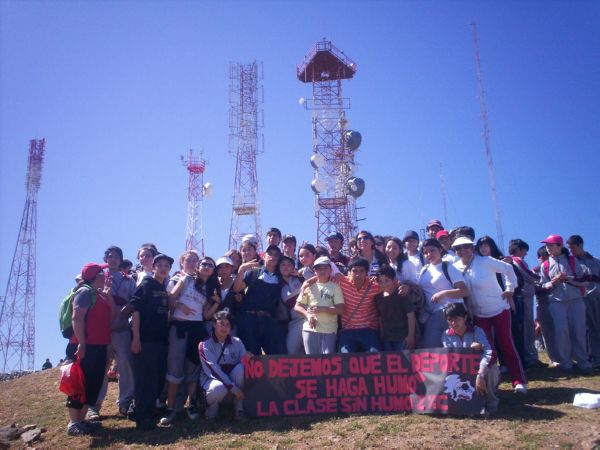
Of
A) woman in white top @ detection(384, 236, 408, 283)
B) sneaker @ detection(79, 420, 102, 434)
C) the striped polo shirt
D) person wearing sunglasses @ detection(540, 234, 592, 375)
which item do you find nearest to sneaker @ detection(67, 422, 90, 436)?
sneaker @ detection(79, 420, 102, 434)

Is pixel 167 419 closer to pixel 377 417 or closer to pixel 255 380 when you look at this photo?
pixel 255 380

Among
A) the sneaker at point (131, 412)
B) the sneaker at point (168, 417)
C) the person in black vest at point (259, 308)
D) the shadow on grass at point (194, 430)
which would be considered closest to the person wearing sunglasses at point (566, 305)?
the shadow on grass at point (194, 430)

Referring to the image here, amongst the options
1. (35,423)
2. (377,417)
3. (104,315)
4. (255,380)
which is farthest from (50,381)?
(377,417)

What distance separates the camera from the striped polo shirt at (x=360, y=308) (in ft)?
21.1

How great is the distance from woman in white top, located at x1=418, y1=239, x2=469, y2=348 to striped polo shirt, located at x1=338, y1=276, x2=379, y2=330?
26.2 inches

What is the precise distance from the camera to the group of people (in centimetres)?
592

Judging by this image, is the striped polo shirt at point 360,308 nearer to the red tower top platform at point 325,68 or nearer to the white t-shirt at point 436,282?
the white t-shirt at point 436,282

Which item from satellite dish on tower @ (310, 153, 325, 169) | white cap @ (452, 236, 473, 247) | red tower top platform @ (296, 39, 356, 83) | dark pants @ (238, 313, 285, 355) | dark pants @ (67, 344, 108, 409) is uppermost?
red tower top platform @ (296, 39, 356, 83)

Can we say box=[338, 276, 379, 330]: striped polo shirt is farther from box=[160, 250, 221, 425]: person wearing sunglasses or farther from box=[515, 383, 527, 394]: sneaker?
box=[515, 383, 527, 394]: sneaker

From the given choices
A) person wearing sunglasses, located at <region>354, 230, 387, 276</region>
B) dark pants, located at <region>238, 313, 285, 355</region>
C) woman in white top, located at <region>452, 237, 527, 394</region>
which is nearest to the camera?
woman in white top, located at <region>452, 237, 527, 394</region>

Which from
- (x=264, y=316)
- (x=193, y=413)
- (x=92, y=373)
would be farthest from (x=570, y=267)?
(x=92, y=373)

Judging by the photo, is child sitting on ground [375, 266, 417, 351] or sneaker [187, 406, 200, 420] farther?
child sitting on ground [375, 266, 417, 351]

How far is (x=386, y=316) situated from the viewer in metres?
6.38

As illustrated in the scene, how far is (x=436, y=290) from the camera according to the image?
6301 millimetres
